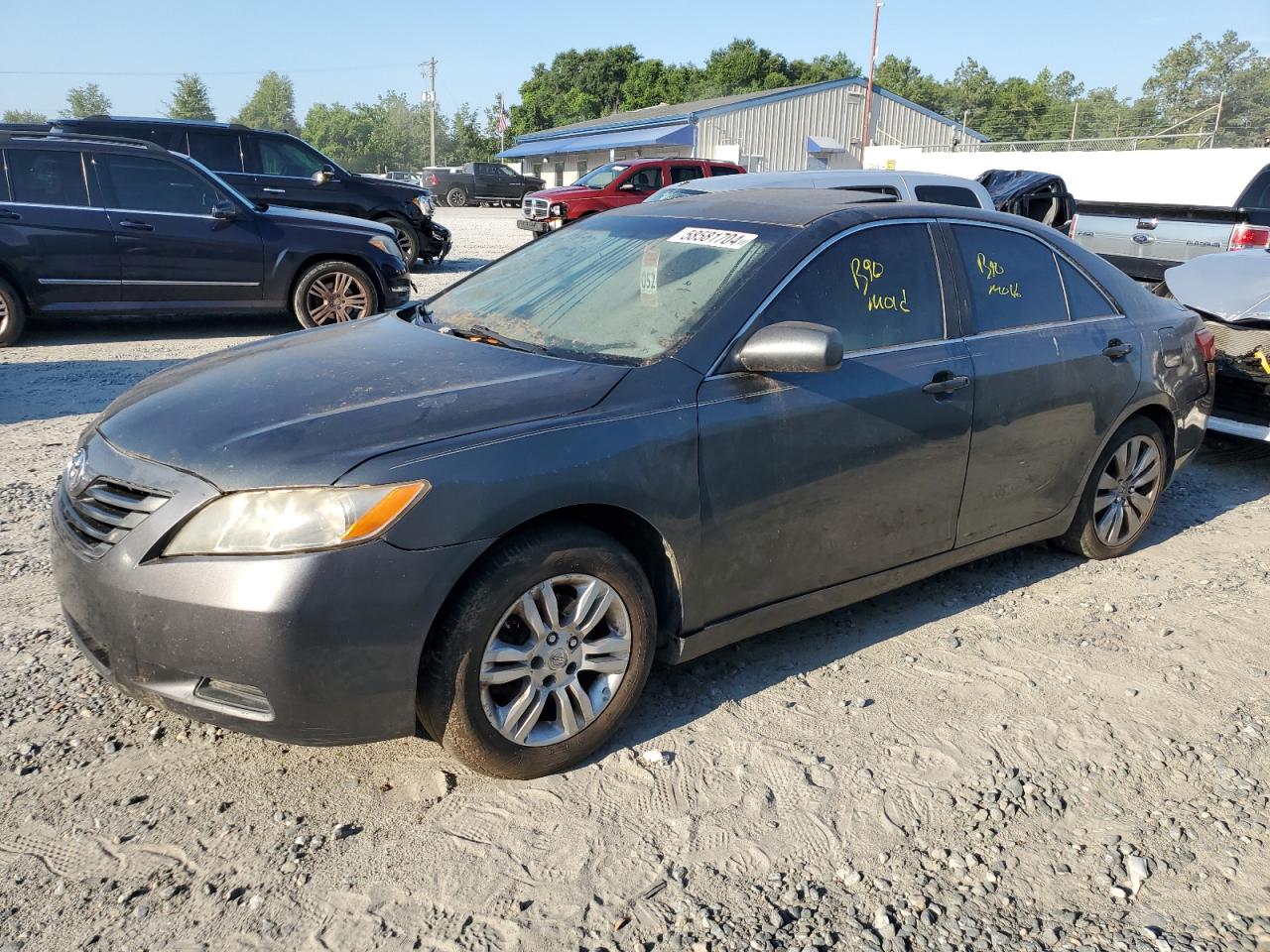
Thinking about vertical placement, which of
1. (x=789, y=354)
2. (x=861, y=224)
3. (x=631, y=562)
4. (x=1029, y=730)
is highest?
(x=861, y=224)

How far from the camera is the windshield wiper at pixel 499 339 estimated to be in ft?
11.4

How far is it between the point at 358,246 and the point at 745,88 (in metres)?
64.5

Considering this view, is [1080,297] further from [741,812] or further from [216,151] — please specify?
[216,151]

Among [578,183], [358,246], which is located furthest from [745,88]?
[358,246]

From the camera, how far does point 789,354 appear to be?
322 centimetres

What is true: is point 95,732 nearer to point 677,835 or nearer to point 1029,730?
point 677,835

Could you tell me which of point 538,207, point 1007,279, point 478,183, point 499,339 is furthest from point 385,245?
point 478,183

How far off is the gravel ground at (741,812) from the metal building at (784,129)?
39.4m

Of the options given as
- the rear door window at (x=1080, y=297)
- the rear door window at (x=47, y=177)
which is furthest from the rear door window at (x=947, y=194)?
the rear door window at (x=47, y=177)

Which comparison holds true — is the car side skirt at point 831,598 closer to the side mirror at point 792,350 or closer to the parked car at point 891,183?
the side mirror at point 792,350

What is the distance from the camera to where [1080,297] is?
14.9ft

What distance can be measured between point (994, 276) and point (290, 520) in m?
2.99

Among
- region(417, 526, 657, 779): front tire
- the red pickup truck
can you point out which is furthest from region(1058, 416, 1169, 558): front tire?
the red pickup truck

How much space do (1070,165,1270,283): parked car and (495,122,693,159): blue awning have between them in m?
34.5
